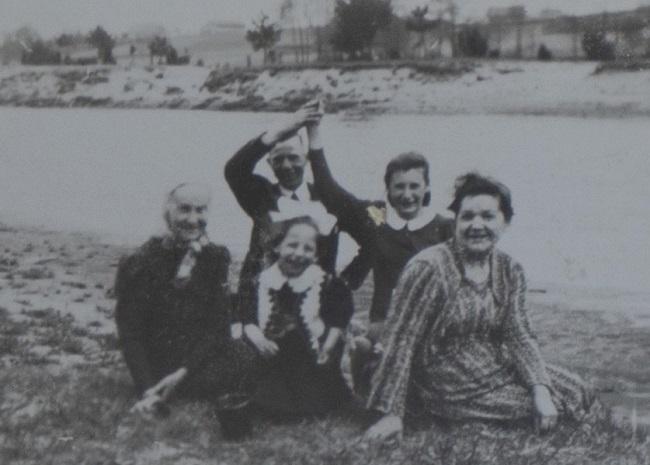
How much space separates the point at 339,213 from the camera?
9.33 feet

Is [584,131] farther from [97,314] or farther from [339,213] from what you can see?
[97,314]

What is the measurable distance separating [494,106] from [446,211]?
1.89 feet

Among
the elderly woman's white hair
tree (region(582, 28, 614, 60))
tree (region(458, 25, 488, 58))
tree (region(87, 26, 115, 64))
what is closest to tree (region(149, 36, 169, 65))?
tree (region(87, 26, 115, 64))

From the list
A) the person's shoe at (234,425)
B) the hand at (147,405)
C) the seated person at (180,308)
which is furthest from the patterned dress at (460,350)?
the hand at (147,405)

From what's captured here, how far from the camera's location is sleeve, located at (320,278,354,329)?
2809mm

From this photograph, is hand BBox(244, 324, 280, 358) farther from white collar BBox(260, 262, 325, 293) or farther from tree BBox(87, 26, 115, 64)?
tree BBox(87, 26, 115, 64)

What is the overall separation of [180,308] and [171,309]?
27 mm

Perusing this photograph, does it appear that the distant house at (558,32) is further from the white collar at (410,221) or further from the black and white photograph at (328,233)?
the white collar at (410,221)

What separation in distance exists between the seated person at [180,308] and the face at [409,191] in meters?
0.54

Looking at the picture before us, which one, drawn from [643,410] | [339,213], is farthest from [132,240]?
[643,410]

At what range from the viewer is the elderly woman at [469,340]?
263cm

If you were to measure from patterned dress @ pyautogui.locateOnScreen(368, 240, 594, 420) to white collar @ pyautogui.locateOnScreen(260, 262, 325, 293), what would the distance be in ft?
0.87

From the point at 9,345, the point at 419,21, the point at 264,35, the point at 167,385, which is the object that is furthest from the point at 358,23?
the point at 9,345

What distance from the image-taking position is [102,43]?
3299mm
